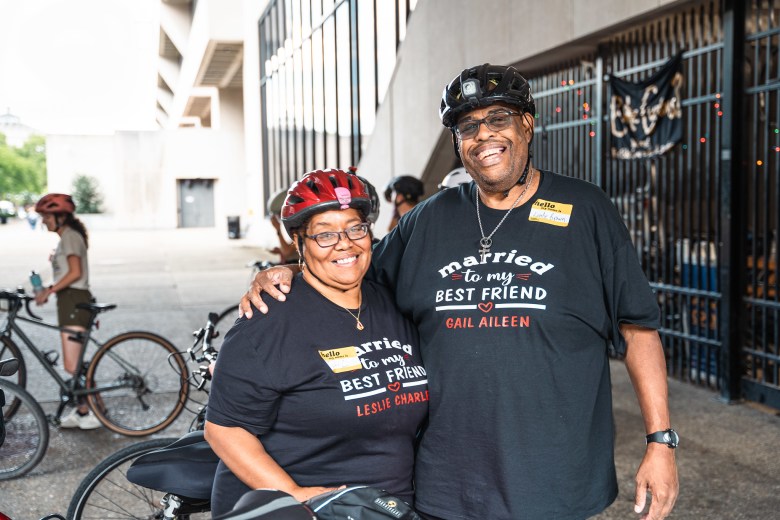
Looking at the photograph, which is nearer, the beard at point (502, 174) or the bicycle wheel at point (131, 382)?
the beard at point (502, 174)

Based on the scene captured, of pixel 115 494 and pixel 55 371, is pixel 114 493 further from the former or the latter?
pixel 55 371

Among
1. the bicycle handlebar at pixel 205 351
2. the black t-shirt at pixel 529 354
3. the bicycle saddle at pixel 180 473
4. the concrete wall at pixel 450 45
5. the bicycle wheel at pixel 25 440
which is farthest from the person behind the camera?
the concrete wall at pixel 450 45

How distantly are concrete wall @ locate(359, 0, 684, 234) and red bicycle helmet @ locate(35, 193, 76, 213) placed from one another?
192 inches

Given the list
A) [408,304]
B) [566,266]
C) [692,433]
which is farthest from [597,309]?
[692,433]

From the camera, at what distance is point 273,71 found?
27.0 m

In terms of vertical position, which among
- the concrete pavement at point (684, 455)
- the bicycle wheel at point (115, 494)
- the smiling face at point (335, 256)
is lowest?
the concrete pavement at point (684, 455)

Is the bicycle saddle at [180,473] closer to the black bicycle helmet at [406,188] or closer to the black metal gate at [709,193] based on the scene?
the black bicycle helmet at [406,188]

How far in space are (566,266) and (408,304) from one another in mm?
471

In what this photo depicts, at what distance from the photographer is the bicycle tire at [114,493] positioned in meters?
3.22

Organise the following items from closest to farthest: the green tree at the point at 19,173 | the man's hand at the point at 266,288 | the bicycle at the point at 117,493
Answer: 1. the man's hand at the point at 266,288
2. the bicycle at the point at 117,493
3. the green tree at the point at 19,173

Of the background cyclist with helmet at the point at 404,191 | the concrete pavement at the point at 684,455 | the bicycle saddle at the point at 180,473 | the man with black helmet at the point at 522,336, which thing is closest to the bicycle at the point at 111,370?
the concrete pavement at the point at 684,455

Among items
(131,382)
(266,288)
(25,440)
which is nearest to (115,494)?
(266,288)

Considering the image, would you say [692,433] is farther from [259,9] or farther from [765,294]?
[259,9]

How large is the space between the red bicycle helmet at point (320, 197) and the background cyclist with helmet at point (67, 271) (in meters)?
4.49
